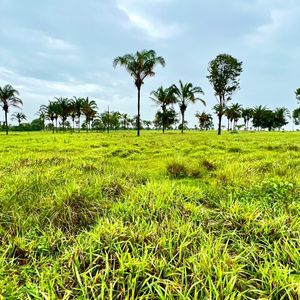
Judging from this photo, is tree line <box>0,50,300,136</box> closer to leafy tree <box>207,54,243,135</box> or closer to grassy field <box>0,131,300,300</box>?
leafy tree <box>207,54,243,135</box>

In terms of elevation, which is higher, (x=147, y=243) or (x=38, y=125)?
(x=38, y=125)

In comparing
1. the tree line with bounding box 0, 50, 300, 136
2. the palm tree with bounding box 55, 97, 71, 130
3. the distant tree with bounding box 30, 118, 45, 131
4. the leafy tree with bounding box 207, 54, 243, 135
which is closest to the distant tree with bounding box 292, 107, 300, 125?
the tree line with bounding box 0, 50, 300, 136

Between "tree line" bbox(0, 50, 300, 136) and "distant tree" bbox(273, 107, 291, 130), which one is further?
"distant tree" bbox(273, 107, 291, 130)

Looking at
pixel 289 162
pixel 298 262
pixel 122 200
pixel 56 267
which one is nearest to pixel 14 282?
pixel 56 267

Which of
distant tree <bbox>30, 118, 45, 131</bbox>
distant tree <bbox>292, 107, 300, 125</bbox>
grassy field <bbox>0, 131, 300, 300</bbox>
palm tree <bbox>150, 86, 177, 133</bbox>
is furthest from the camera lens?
distant tree <bbox>30, 118, 45, 131</bbox>

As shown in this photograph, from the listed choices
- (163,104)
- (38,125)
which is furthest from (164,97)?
(38,125)

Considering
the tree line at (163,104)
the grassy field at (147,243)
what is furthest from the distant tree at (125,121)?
the grassy field at (147,243)

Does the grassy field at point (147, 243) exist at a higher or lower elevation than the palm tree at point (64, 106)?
lower

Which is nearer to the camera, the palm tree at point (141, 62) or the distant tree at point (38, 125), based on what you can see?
the palm tree at point (141, 62)

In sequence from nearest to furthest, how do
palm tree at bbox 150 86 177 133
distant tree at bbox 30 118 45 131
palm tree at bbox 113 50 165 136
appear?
palm tree at bbox 113 50 165 136 < palm tree at bbox 150 86 177 133 < distant tree at bbox 30 118 45 131

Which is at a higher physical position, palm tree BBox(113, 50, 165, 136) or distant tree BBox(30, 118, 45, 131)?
palm tree BBox(113, 50, 165, 136)

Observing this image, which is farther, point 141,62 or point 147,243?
point 141,62

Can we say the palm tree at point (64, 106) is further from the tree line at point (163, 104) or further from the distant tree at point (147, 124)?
the distant tree at point (147, 124)

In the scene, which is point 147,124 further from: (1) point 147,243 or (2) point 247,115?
(1) point 147,243
